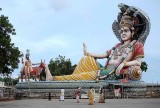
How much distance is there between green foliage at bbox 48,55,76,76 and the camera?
8219 cm

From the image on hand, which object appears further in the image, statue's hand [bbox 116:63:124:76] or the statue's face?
the statue's face

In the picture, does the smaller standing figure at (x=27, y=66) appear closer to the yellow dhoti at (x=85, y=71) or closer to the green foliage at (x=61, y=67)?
the yellow dhoti at (x=85, y=71)

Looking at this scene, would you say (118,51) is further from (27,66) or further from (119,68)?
(27,66)

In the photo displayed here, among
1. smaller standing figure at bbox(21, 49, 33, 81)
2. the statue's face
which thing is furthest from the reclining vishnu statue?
smaller standing figure at bbox(21, 49, 33, 81)

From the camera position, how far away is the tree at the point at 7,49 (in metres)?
30.1

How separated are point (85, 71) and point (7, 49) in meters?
24.7

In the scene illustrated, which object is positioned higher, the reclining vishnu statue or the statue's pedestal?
the reclining vishnu statue

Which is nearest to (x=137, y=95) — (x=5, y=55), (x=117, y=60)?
(x=117, y=60)

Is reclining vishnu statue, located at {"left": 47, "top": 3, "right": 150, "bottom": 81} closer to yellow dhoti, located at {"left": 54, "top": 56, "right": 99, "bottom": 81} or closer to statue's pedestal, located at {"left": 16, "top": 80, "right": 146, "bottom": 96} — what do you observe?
yellow dhoti, located at {"left": 54, "top": 56, "right": 99, "bottom": 81}

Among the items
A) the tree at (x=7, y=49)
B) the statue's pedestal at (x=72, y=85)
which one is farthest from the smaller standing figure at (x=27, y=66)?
the tree at (x=7, y=49)

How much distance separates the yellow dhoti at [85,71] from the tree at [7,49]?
21.8m

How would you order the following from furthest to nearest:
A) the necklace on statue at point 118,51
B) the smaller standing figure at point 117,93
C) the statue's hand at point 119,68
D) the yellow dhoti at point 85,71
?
the necklace on statue at point 118,51, the yellow dhoti at point 85,71, the statue's hand at point 119,68, the smaller standing figure at point 117,93

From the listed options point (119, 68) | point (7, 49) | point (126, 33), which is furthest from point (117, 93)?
point (7, 49)

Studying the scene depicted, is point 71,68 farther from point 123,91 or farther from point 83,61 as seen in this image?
point 123,91
